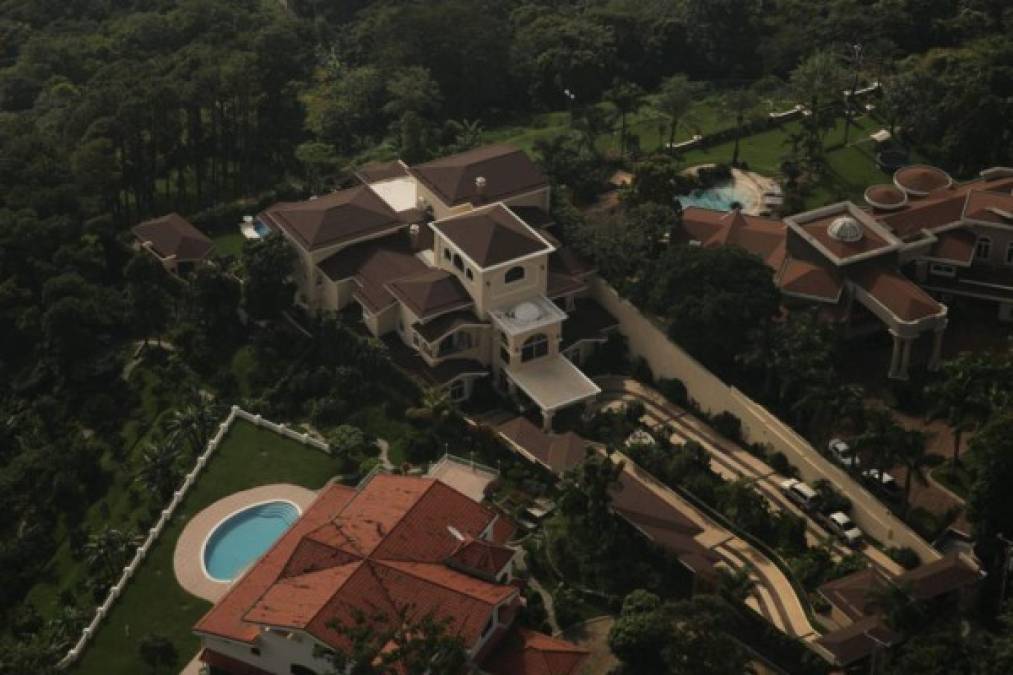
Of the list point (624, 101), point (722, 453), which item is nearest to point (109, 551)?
point (722, 453)

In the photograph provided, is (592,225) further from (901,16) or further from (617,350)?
(901,16)

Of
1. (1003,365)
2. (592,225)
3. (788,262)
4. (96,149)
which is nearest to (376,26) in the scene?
(96,149)

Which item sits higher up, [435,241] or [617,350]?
[435,241]

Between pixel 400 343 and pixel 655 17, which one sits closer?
pixel 400 343

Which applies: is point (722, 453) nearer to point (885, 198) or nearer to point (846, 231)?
point (846, 231)

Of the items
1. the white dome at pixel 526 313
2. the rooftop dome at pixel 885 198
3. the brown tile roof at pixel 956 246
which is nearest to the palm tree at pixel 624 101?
the rooftop dome at pixel 885 198

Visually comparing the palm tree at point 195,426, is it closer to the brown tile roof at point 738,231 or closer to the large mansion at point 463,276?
the large mansion at point 463,276

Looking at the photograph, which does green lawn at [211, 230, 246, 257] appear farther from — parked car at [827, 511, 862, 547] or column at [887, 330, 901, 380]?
parked car at [827, 511, 862, 547]
